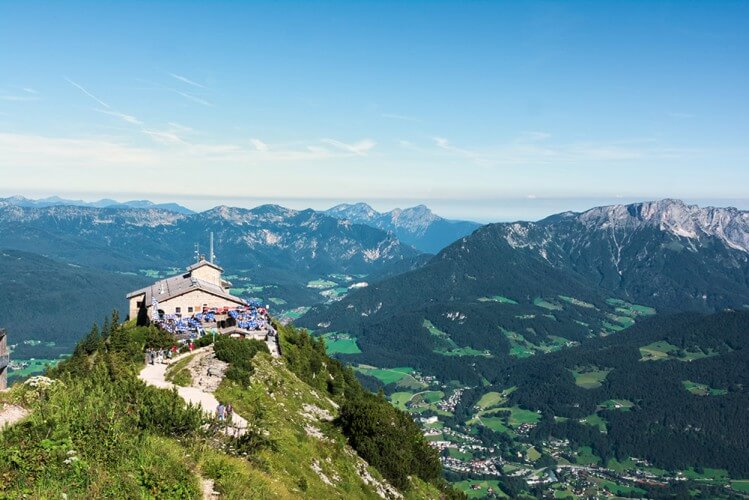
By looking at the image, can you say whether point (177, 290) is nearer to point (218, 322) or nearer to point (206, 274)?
point (218, 322)

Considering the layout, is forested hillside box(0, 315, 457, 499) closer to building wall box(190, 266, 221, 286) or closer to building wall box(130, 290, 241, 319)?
building wall box(130, 290, 241, 319)

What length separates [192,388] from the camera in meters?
46.1

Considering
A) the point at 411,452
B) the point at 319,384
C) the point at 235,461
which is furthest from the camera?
the point at 319,384

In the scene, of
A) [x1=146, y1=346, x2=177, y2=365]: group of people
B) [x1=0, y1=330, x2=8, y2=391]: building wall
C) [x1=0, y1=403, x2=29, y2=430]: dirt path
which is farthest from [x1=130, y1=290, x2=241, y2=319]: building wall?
[x1=0, y1=403, x2=29, y2=430]: dirt path

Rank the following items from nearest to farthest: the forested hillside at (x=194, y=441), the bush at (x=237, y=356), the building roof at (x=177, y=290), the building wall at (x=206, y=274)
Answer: the forested hillside at (x=194, y=441)
the bush at (x=237, y=356)
the building roof at (x=177, y=290)
the building wall at (x=206, y=274)

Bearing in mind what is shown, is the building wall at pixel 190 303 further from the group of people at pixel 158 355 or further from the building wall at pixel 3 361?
the building wall at pixel 3 361

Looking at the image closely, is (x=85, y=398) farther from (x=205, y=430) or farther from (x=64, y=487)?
(x=64, y=487)

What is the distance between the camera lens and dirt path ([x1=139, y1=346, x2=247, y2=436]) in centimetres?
3828

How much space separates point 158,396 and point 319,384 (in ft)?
134

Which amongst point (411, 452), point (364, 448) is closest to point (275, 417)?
point (364, 448)

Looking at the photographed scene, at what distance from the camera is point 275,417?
138 feet

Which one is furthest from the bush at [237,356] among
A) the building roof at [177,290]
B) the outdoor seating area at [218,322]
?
the building roof at [177,290]

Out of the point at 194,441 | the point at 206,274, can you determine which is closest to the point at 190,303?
the point at 206,274

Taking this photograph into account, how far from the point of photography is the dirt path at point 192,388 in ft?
126
